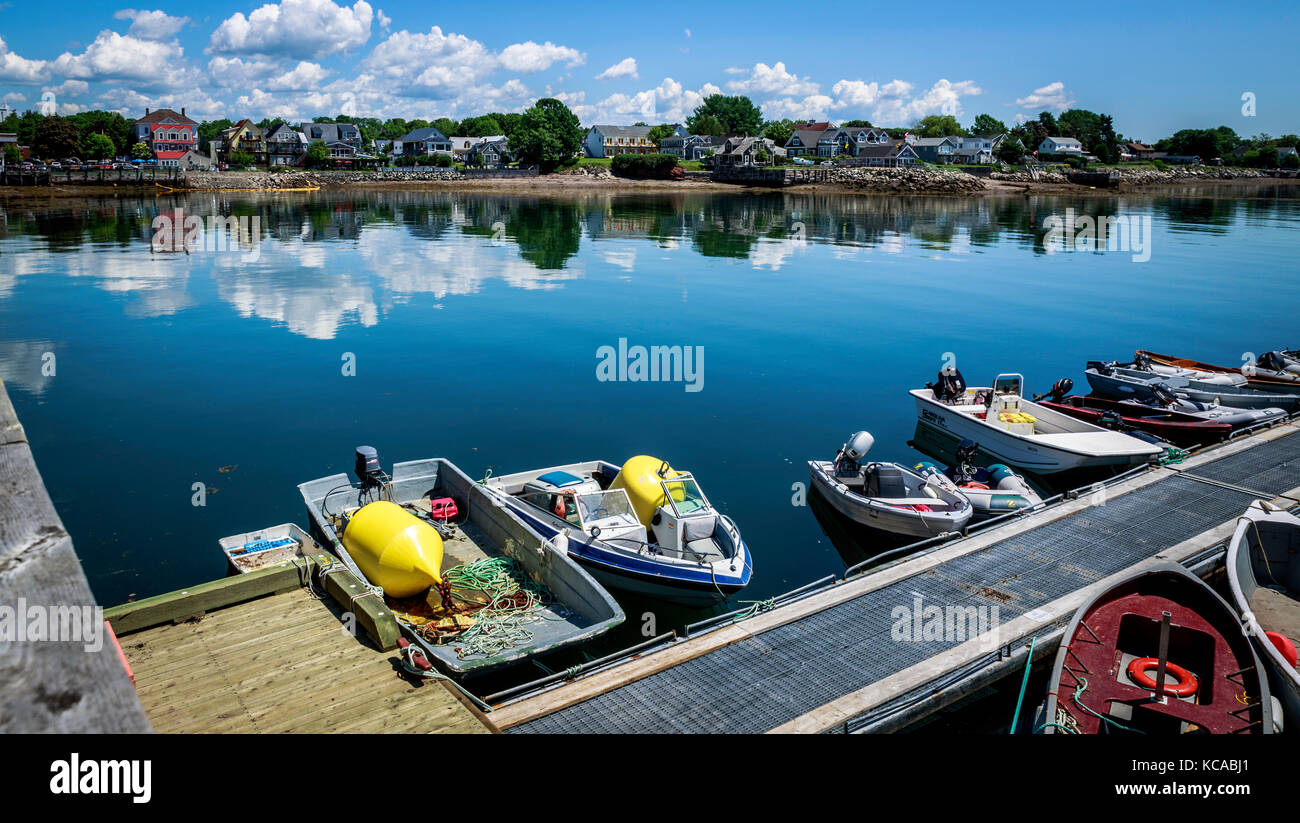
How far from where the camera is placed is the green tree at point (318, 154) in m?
182

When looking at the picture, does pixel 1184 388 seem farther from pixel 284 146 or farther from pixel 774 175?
pixel 284 146

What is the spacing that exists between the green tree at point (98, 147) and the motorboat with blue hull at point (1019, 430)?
196m

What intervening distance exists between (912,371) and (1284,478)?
18993 millimetres

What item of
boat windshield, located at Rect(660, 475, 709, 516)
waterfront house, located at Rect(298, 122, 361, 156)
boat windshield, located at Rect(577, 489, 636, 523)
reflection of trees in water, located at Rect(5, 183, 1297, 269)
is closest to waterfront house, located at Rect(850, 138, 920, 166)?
reflection of trees in water, located at Rect(5, 183, 1297, 269)

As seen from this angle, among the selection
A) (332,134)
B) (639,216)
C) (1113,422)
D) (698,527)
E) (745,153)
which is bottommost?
(698,527)

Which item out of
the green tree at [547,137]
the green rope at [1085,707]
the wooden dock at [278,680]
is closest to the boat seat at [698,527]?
the wooden dock at [278,680]

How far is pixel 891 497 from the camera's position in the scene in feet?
77.4

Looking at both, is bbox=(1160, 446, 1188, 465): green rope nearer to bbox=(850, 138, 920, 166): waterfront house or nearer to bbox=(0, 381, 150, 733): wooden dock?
bbox=(0, 381, 150, 733): wooden dock

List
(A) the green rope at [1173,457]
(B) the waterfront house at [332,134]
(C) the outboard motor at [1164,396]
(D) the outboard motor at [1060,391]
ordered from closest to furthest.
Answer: (A) the green rope at [1173,457] → (C) the outboard motor at [1164,396] → (D) the outboard motor at [1060,391] → (B) the waterfront house at [332,134]

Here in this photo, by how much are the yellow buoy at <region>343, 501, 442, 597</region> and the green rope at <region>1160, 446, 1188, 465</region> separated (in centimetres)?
2190

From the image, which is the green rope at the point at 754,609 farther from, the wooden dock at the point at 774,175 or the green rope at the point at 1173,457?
the wooden dock at the point at 774,175

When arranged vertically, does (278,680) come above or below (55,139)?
below

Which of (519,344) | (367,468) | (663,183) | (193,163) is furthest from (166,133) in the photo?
(367,468)

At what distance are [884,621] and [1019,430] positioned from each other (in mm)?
16833
